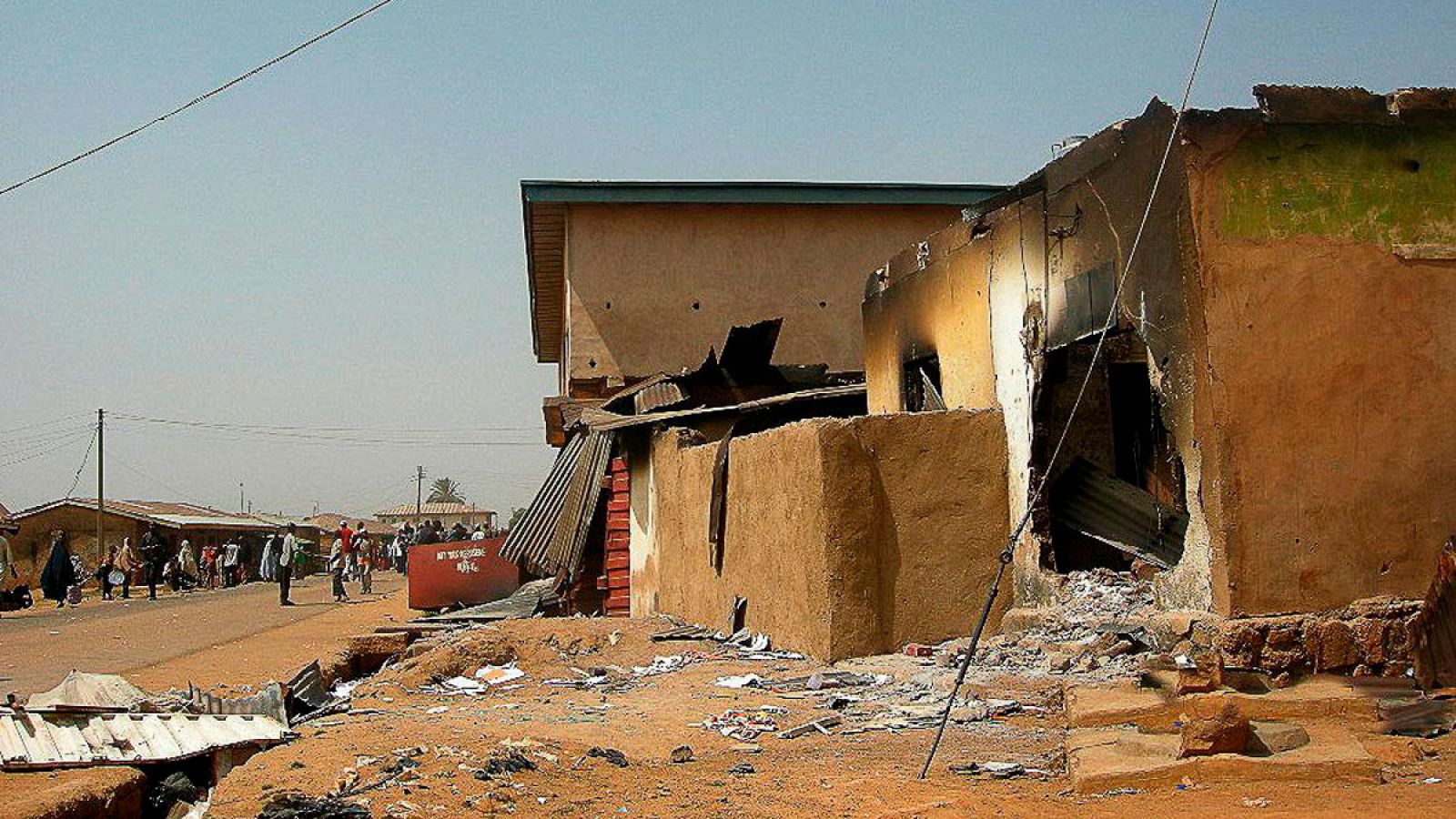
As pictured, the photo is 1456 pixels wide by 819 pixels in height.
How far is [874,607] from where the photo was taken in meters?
8.84

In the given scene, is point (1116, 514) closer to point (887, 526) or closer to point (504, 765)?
point (887, 526)

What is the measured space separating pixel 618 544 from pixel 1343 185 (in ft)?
36.5

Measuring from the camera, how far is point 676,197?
21.5 meters

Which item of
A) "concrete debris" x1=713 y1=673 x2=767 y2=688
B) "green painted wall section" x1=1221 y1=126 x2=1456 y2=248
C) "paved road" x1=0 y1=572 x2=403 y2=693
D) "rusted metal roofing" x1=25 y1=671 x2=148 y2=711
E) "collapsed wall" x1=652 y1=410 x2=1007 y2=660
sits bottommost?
"paved road" x1=0 y1=572 x2=403 y2=693

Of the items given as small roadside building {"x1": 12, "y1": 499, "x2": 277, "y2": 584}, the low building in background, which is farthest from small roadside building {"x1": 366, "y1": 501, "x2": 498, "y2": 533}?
small roadside building {"x1": 12, "y1": 499, "x2": 277, "y2": 584}

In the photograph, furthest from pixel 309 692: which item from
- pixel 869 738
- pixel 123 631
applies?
pixel 123 631

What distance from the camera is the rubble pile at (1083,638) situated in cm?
728

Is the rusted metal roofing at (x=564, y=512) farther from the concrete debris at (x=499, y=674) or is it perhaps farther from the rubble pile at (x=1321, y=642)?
the rubble pile at (x=1321, y=642)

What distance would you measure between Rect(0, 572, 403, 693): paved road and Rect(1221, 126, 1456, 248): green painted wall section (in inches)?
398

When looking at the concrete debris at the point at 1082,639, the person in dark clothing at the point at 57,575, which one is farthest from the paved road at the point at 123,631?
the concrete debris at the point at 1082,639

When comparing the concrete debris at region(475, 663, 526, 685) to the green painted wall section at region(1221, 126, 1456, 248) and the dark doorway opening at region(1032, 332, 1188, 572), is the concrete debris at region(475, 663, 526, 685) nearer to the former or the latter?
the dark doorway opening at region(1032, 332, 1188, 572)

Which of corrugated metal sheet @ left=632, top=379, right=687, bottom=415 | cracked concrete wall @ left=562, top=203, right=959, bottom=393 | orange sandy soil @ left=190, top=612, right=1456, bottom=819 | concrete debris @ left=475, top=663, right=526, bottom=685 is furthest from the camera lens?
cracked concrete wall @ left=562, top=203, right=959, bottom=393

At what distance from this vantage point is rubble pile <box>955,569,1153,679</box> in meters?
7.28

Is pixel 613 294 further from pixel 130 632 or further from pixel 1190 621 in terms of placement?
pixel 1190 621
